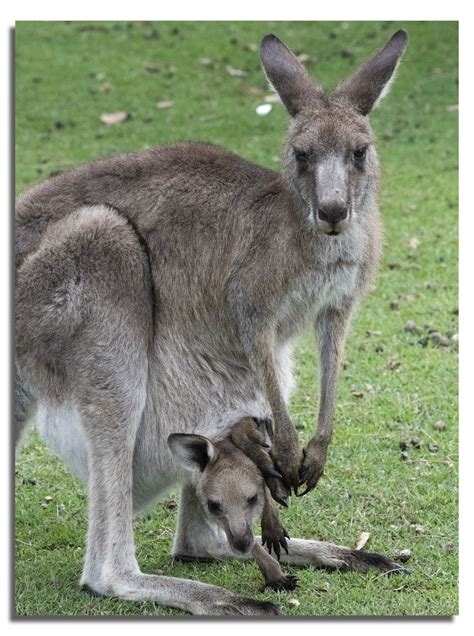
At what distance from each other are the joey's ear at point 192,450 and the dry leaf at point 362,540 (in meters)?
0.84

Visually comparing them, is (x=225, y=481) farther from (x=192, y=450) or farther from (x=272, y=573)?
(x=272, y=573)

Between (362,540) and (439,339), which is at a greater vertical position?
(439,339)

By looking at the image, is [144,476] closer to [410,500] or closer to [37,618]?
[37,618]

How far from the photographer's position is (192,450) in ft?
14.1

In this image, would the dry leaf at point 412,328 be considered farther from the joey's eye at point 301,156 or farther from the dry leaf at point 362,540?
the joey's eye at point 301,156

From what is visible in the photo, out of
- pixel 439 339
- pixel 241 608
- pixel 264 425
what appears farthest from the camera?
pixel 439 339

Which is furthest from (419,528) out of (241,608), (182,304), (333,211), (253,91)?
(253,91)

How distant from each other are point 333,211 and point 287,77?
66 centimetres

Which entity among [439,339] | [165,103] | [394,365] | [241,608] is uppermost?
[165,103]

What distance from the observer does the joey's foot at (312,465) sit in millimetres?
4430

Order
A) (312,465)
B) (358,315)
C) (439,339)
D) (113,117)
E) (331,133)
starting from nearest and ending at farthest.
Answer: (331,133), (312,465), (439,339), (358,315), (113,117)

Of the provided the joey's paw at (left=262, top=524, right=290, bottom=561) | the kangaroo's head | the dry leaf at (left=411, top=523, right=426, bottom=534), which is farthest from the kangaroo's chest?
the dry leaf at (left=411, top=523, right=426, bottom=534)

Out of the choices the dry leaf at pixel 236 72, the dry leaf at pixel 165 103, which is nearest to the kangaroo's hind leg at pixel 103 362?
the dry leaf at pixel 236 72
